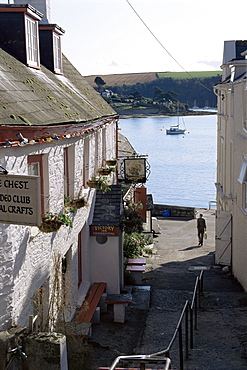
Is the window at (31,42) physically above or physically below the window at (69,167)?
above

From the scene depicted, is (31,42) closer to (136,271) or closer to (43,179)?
(43,179)

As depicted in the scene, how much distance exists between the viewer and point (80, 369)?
8.90m

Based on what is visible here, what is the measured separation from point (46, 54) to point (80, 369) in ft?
28.1

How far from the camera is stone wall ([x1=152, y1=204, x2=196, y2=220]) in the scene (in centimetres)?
3473

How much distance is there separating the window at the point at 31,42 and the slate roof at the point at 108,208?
418 cm

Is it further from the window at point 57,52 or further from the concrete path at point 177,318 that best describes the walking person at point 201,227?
the window at point 57,52

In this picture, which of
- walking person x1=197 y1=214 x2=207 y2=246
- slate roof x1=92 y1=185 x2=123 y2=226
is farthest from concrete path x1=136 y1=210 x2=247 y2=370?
slate roof x1=92 y1=185 x2=123 y2=226

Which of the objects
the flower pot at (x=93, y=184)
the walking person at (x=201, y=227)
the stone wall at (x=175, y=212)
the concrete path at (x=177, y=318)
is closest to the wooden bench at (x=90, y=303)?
the concrete path at (x=177, y=318)

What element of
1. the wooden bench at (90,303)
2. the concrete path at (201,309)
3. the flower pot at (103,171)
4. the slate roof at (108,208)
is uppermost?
the flower pot at (103,171)

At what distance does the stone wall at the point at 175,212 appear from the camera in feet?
114

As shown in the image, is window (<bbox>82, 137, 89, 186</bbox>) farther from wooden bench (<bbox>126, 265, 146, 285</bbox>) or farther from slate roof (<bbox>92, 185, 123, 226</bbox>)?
wooden bench (<bbox>126, 265, 146, 285</bbox>)

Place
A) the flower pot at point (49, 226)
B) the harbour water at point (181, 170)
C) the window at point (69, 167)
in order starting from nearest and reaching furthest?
1. the flower pot at point (49, 226)
2. the window at point (69, 167)
3. the harbour water at point (181, 170)

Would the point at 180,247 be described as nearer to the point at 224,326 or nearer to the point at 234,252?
the point at 234,252

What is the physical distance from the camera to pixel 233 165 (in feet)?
65.4
